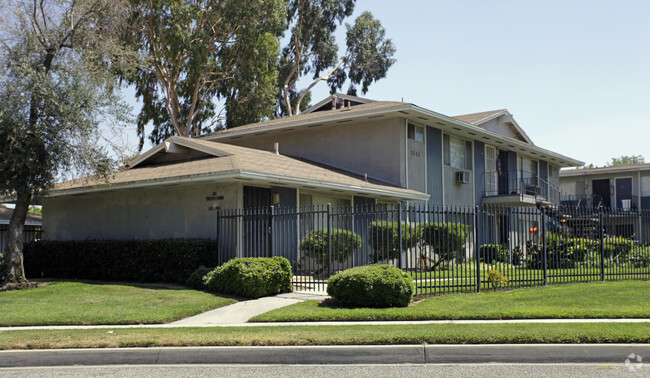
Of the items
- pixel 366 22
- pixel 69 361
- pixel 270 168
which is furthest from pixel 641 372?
pixel 366 22

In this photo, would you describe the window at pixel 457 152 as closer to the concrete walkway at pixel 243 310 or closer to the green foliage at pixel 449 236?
the green foliage at pixel 449 236

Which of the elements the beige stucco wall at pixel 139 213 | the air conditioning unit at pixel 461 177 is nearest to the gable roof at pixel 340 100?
the air conditioning unit at pixel 461 177

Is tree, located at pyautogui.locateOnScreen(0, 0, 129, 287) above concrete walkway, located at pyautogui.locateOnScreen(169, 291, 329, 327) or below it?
above

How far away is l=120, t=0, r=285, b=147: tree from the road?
23035 millimetres

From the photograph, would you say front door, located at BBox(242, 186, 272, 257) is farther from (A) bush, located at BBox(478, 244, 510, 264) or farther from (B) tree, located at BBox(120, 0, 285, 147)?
(B) tree, located at BBox(120, 0, 285, 147)

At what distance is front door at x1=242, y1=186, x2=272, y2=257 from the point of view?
15.7 metres

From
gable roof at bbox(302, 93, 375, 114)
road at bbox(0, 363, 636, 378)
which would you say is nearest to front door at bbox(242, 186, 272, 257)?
road at bbox(0, 363, 636, 378)

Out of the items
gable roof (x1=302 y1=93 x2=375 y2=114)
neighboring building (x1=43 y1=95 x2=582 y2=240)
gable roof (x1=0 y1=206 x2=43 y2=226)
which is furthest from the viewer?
gable roof (x1=0 y1=206 x2=43 y2=226)

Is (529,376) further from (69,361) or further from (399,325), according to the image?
(69,361)

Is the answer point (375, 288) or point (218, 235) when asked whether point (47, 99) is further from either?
point (375, 288)

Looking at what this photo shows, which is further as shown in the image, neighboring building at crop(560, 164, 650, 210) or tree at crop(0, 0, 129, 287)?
neighboring building at crop(560, 164, 650, 210)

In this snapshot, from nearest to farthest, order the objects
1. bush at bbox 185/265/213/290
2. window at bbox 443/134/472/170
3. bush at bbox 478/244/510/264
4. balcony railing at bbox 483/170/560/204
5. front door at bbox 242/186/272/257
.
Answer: bush at bbox 478/244/510/264 → bush at bbox 185/265/213/290 → front door at bbox 242/186/272/257 → window at bbox 443/134/472/170 → balcony railing at bbox 483/170/560/204

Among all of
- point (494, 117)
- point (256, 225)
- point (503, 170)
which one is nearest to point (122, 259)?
point (256, 225)

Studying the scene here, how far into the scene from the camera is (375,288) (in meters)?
11.5
